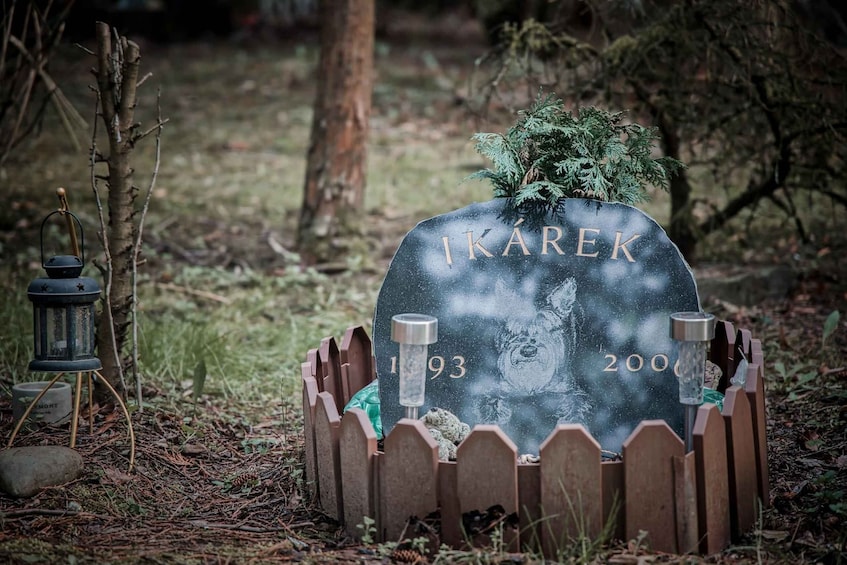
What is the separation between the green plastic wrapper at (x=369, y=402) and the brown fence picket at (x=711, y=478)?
1.42 metres

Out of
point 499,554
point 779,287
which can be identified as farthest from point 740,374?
point 779,287

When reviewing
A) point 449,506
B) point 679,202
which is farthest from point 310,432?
point 679,202

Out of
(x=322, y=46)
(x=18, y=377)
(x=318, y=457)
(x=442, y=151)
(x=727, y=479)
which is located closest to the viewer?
(x=727, y=479)

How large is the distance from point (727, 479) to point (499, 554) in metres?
0.84

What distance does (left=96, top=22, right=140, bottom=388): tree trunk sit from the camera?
3.98 metres

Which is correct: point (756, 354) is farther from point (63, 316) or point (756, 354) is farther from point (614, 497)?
point (63, 316)

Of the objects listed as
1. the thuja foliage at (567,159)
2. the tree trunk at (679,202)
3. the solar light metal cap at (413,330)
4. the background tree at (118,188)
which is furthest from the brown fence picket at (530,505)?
the tree trunk at (679,202)

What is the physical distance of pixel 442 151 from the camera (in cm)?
1162

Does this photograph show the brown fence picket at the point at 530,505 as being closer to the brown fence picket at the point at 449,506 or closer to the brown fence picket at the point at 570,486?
the brown fence picket at the point at 570,486

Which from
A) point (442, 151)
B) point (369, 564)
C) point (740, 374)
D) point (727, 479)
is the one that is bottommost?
point (369, 564)

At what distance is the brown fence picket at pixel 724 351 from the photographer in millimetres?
3992

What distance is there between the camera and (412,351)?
3287 mm

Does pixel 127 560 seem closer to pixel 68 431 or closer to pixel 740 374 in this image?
pixel 68 431

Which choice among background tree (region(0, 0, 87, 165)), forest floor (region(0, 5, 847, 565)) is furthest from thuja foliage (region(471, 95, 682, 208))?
background tree (region(0, 0, 87, 165))
